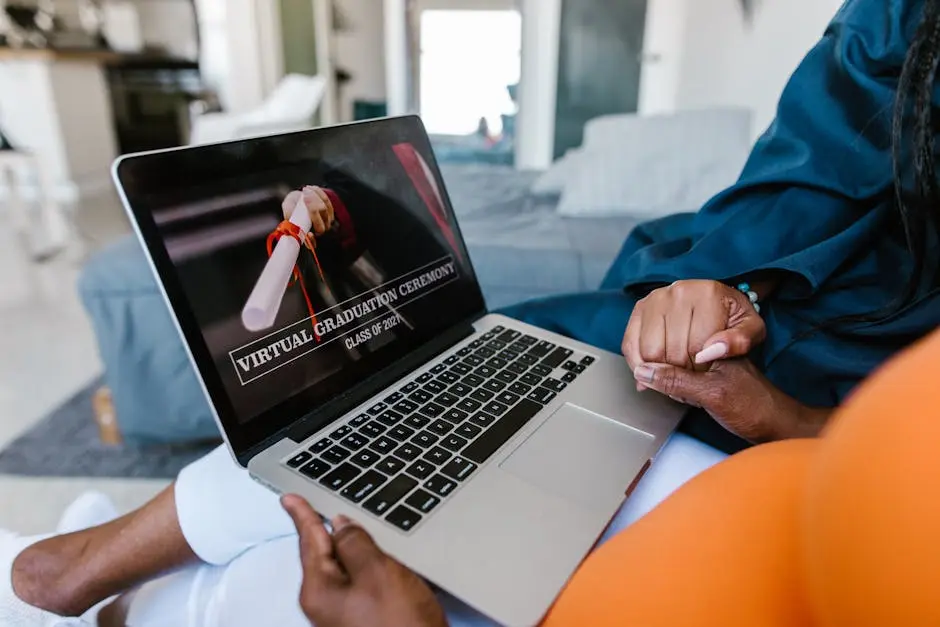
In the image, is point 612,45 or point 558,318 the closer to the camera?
point 558,318

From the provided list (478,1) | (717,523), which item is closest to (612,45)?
(478,1)

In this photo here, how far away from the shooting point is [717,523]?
0.35 meters

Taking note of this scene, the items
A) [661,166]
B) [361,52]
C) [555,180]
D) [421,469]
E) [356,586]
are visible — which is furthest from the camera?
[361,52]

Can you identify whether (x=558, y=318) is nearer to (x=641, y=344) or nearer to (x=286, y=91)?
(x=641, y=344)

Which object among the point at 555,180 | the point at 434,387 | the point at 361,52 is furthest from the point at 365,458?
the point at 361,52

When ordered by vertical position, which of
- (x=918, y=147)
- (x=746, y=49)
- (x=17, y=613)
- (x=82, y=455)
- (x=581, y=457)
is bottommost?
(x=82, y=455)

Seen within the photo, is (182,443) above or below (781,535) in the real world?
below

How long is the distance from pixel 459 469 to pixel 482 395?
0.37 ft

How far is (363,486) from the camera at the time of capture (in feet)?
1.47

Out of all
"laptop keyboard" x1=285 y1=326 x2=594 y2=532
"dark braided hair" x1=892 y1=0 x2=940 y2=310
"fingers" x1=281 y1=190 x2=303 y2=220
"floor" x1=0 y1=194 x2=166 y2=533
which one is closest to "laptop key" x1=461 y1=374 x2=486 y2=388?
"laptop keyboard" x1=285 y1=326 x2=594 y2=532

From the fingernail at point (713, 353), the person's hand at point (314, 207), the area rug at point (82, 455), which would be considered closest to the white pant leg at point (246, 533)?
the fingernail at point (713, 353)

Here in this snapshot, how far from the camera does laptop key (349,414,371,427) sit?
519 millimetres

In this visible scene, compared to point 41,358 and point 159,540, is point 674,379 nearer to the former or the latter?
point 159,540

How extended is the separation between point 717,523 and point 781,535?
0.04m
